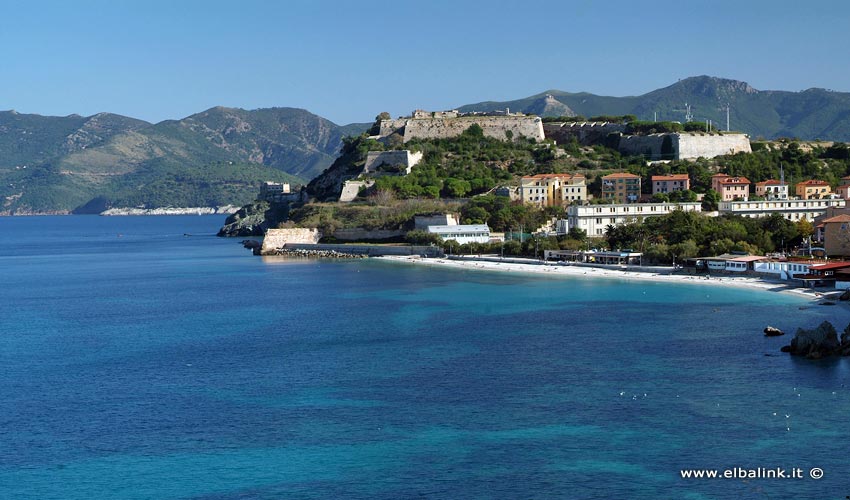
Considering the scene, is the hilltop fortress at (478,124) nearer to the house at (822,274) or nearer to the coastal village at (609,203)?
the coastal village at (609,203)

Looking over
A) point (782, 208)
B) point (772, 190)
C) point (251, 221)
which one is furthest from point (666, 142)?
point (251, 221)

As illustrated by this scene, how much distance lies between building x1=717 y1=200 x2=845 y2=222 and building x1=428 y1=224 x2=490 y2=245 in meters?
14.0

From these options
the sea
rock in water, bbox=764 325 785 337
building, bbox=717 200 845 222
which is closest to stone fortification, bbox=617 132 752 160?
building, bbox=717 200 845 222

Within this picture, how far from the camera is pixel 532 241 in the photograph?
5547 centimetres

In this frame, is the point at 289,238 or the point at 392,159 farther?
the point at 392,159

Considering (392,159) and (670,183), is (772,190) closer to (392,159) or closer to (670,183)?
(670,183)

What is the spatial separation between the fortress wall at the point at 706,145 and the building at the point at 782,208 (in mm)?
12982

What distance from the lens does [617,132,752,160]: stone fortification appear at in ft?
229

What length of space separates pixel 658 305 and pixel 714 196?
25601 millimetres

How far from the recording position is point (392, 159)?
242 ft

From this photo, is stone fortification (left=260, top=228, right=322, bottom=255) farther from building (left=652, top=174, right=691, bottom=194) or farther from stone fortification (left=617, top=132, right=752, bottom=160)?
stone fortification (left=617, top=132, right=752, bottom=160)

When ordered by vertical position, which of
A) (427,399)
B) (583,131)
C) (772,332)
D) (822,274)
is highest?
(583,131)

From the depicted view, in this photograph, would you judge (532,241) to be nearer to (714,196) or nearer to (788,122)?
(714,196)

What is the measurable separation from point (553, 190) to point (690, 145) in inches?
495
